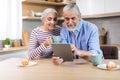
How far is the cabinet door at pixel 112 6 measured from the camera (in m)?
3.40

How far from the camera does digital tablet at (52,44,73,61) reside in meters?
1.62

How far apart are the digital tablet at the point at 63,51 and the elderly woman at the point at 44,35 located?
298 mm

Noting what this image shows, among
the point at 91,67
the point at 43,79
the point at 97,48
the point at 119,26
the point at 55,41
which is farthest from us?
the point at 119,26

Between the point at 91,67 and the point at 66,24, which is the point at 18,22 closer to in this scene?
the point at 66,24

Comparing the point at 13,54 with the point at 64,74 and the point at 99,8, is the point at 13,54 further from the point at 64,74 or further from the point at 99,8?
the point at 64,74

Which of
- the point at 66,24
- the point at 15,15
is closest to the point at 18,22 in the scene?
the point at 15,15

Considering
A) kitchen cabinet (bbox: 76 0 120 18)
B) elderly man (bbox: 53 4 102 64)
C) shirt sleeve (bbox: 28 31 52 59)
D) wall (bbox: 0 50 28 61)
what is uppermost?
kitchen cabinet (bbox: 76 0 120 18)

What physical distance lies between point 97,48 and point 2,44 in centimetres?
203

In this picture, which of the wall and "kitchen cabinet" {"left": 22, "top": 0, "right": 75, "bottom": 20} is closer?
the wall

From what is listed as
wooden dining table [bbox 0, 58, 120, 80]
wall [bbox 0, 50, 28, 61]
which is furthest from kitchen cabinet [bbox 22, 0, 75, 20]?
wooden dining table [bbox 0, 58, 120, 80]

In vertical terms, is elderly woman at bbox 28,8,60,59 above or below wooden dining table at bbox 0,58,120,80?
above

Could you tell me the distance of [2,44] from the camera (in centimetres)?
345

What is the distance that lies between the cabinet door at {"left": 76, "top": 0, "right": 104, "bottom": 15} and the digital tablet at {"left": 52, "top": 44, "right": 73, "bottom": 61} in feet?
6.91

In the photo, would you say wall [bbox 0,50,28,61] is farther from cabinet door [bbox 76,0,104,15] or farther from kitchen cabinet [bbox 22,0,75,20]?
cabinet door [bbox 76,0,104,15]
